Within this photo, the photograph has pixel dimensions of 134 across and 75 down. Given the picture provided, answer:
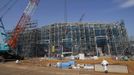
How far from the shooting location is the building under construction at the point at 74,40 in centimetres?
8319

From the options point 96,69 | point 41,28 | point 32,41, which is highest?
point 41,28

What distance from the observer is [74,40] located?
274 feet

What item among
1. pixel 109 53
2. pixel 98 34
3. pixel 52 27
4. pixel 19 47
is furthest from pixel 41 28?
pixel 109 53

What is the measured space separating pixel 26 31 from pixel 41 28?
683 centimetres

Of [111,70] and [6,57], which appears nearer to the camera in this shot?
[111,70]

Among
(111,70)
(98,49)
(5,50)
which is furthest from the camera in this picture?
(98,49)

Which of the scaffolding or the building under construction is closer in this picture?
the scaffolding

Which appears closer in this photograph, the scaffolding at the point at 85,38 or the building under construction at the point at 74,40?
the scaffolding at the point at 85,38

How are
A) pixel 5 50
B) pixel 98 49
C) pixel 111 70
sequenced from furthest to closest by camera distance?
pixel 98 49, pixel 5 50, pixel 111 70

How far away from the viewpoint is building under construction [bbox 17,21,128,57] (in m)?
83.2

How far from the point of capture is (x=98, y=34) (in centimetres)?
8556

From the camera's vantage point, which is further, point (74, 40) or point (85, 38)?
point (85, 38)

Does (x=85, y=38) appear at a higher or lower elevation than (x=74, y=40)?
higher

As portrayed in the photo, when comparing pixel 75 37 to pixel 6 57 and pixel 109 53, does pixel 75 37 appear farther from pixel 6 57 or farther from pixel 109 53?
pixel 6 57
